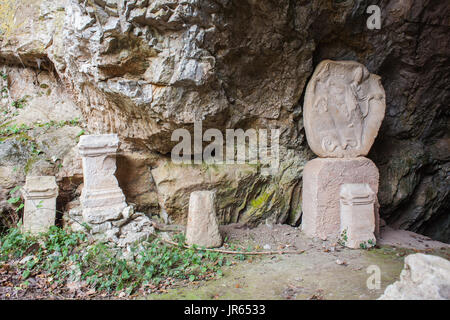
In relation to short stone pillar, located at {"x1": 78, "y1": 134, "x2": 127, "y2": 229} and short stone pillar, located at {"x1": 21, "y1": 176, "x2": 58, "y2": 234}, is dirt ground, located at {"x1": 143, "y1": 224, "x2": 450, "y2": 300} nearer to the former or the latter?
short stone pillar, located at {"x1": 78, "y1": 134, "x2": 127, "y2": 229}

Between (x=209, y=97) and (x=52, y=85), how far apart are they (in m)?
3.28

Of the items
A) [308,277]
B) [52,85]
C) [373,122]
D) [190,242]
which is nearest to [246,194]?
[190,242]

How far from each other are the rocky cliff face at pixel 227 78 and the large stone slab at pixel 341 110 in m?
0.36

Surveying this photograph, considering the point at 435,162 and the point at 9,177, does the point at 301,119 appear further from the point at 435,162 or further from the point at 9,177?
the point at 9,177

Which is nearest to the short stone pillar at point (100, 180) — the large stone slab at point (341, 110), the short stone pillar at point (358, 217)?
the large stone slab at point (341, 110)

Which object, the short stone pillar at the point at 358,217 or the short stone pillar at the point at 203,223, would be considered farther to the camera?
the short stone pillar at the point at 358,217

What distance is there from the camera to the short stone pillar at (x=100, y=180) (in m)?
3.84

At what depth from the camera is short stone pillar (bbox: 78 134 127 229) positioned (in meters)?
3.84

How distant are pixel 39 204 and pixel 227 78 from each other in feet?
9.54

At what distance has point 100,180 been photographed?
4035mm

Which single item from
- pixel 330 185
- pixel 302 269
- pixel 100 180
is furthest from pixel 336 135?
pixel 100 180

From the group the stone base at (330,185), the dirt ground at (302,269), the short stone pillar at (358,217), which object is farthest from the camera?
the stone base at (330,185)

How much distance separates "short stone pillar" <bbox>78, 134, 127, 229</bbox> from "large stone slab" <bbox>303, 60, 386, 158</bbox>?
2.77 metres

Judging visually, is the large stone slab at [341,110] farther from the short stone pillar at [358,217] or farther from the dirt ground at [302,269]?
the dirt ground at [302,269]
